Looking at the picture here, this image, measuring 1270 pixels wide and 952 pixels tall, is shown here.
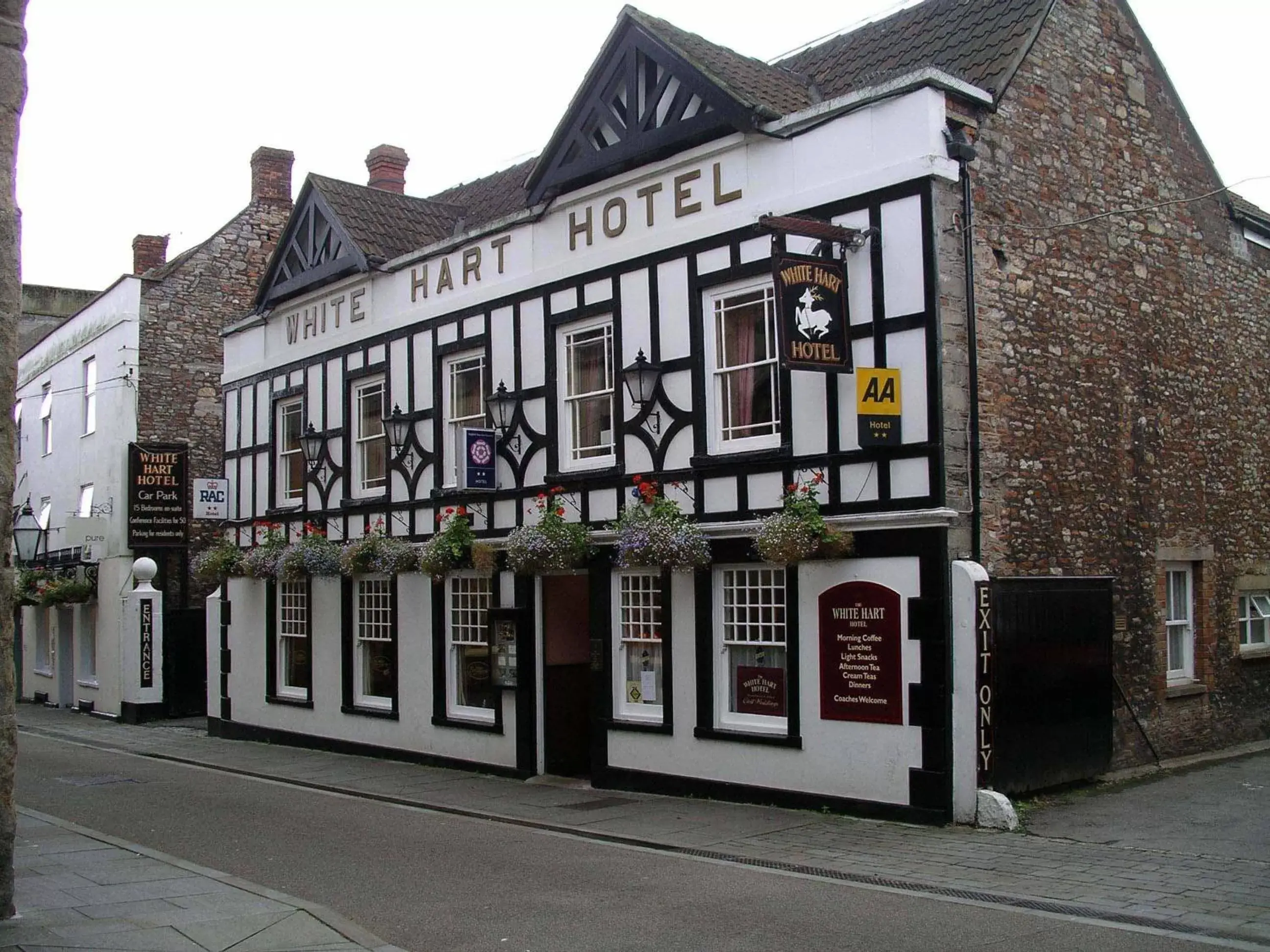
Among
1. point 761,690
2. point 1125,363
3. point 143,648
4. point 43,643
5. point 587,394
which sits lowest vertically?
point 43,643

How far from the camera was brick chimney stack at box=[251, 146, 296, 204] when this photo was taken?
2994 cm

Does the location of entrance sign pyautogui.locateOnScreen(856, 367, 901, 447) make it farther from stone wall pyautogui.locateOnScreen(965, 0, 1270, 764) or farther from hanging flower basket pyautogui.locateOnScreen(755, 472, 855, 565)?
hanging flower basket pyautogui.locateOnScreen(755, 472, 855, 565)

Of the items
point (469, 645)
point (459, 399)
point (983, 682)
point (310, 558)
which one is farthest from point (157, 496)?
point (983, 682)

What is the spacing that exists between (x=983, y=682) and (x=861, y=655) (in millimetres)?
1252

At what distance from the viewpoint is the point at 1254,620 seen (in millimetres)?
17516

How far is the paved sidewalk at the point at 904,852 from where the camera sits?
8.80 metres

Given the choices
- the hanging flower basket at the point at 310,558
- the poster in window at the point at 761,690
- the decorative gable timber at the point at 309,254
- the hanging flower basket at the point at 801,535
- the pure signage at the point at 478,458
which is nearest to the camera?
the hanging flower basket at the point at 801,535

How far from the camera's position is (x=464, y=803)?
14789 millimetres

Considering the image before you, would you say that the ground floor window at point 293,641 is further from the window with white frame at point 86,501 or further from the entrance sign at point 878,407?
the entrance sign at point 878,407

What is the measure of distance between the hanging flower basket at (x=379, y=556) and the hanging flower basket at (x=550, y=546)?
9.00ft

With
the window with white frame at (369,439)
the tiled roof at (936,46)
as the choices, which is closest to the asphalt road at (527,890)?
the window with white frame at (369,439)

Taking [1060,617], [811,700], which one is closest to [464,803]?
[811,700]

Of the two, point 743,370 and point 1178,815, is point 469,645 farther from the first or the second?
point 1178,815

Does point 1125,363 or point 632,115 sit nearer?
point 1125,363
